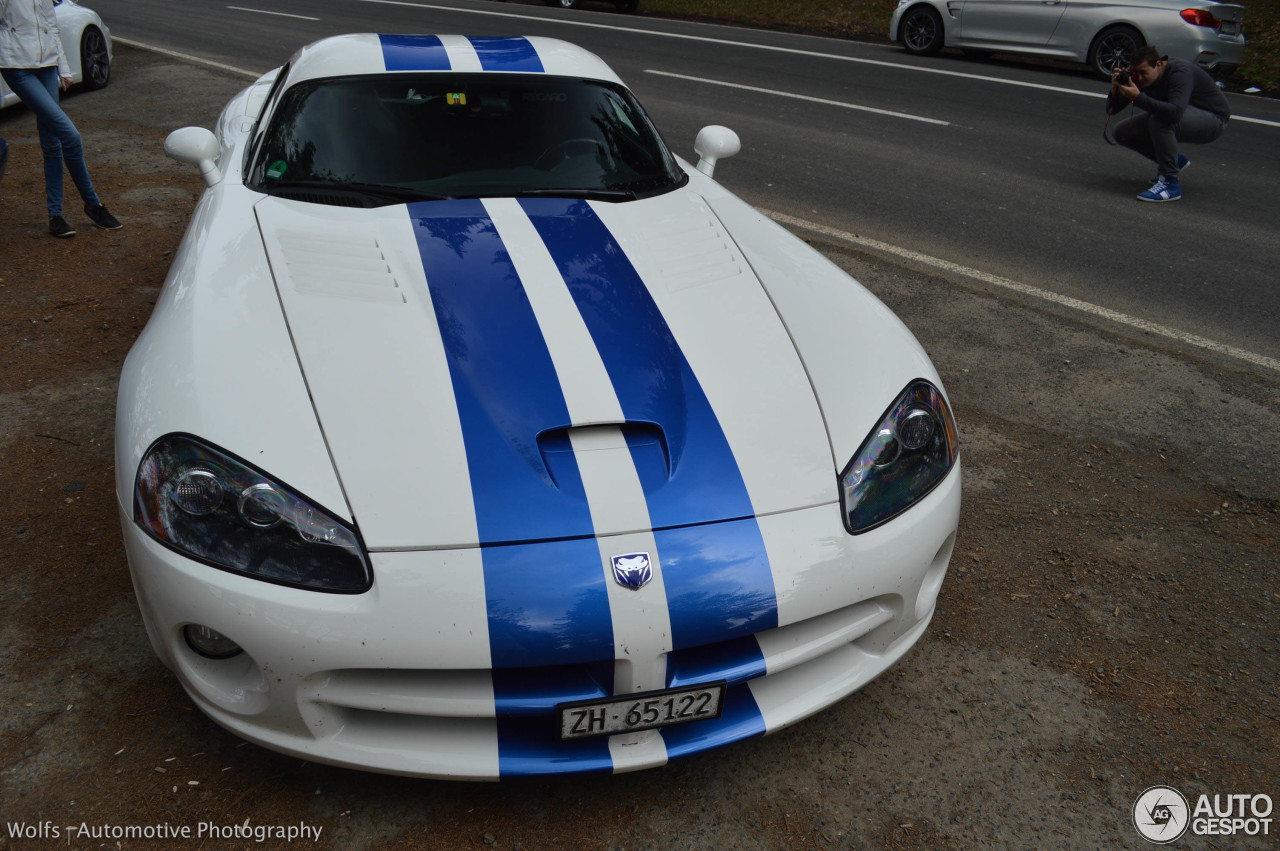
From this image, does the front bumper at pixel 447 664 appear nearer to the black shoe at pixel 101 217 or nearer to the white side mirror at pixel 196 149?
the white side mirror at pixel 196 149

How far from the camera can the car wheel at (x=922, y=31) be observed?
12.5 m

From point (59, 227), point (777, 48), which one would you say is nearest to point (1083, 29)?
point (777, 48)

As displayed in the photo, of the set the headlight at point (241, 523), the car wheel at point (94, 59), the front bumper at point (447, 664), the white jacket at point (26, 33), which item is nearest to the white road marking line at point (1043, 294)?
the front bumper at point (447, 664)

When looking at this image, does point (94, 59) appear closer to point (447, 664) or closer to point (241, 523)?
point (241, 523)

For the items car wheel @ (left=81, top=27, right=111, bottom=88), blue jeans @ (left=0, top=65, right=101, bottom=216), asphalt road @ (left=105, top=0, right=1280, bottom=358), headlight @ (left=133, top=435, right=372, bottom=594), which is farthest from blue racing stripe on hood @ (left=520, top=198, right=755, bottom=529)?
car wheel @ (left=81, top=27, right=111, bottom=88)

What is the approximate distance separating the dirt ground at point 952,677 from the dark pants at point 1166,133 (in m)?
3.20

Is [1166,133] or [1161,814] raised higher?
[1166,133]

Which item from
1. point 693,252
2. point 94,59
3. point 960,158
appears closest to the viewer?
point 693,252

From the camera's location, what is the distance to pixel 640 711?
2.01m

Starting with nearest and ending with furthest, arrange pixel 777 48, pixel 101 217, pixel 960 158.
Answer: pixel 101 217 < pixel 960 158 < pixel 777 48

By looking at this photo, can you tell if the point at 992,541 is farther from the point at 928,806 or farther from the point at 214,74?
the point at 214,74

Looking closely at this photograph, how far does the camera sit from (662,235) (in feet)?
10.1

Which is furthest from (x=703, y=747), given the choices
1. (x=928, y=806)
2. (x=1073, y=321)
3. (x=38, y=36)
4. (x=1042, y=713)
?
(x=38, y=36)

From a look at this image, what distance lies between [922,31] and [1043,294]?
8.70 meters
